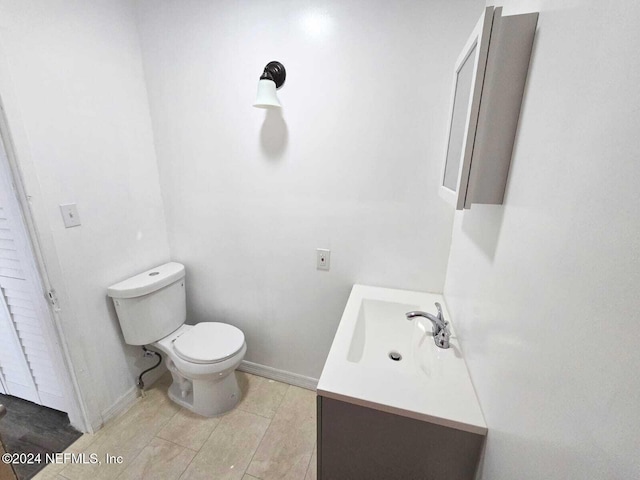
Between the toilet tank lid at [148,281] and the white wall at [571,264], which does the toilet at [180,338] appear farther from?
the white wall at [571,264]

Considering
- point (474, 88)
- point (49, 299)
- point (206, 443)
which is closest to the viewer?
point (474, 88)

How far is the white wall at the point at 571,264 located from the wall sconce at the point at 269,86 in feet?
3.05

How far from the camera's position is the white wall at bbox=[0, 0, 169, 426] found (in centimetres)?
108

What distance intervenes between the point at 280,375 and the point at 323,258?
0.94 meters

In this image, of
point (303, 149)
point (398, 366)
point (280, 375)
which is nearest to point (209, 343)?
point (280, 375)

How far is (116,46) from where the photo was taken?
4.53 ft

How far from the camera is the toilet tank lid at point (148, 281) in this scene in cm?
142

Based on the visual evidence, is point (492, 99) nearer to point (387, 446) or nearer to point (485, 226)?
point (485, 226)

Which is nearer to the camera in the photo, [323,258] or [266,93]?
[266,93]

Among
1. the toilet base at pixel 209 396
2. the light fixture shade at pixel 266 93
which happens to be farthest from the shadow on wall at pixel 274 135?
the toilet base at pixel 209 396

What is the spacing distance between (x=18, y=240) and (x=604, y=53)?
6.30ft

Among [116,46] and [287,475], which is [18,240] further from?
[287,475]

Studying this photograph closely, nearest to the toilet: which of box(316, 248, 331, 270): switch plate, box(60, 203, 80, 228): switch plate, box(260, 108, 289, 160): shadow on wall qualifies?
box(60, 203, 80, 228): switch plate

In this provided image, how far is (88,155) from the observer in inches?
51.3
